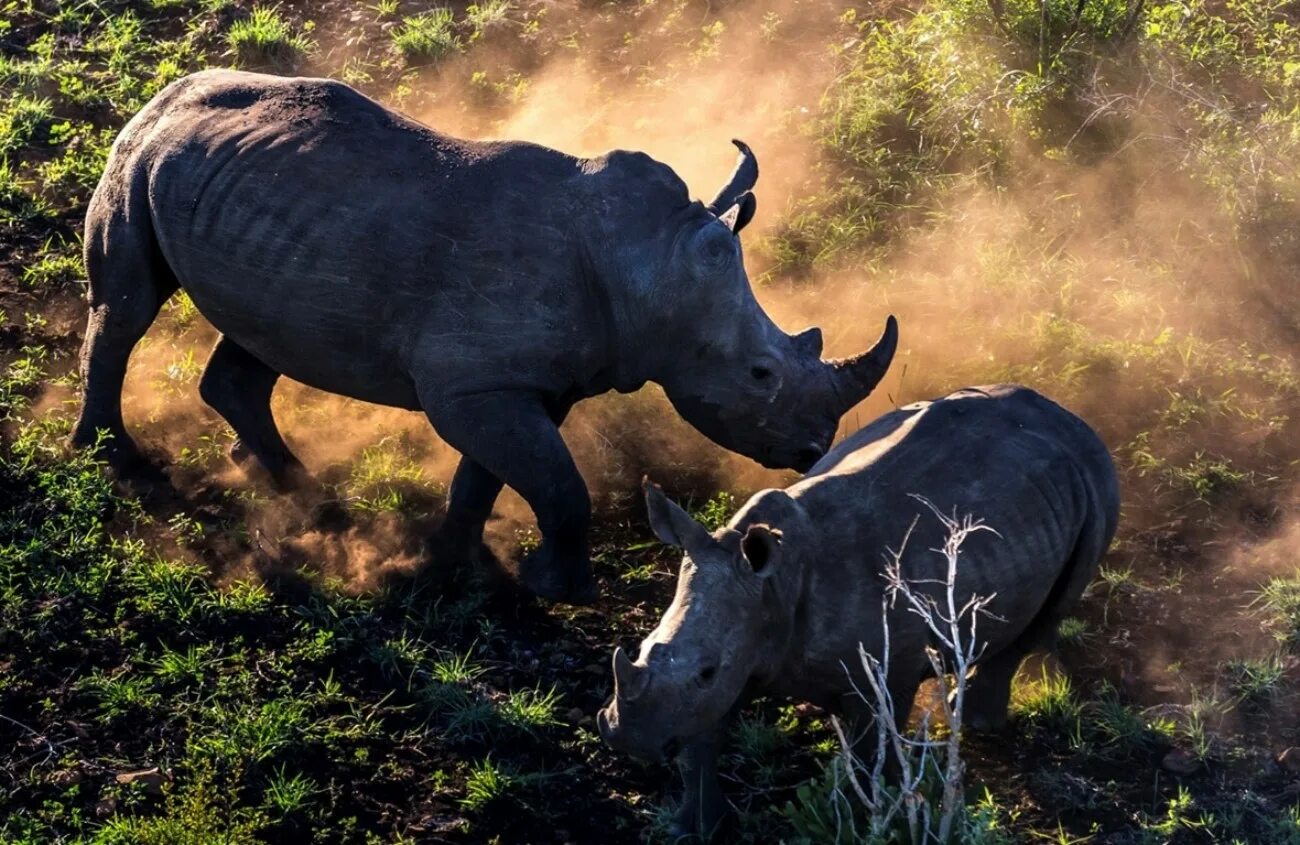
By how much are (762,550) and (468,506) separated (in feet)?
7.91

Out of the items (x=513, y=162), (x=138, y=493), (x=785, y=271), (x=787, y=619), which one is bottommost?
(x=138, y=493)

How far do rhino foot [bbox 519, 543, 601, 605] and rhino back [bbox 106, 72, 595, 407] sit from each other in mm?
789

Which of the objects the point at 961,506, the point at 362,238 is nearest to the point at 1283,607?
the point at 961,506

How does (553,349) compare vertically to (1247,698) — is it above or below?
above

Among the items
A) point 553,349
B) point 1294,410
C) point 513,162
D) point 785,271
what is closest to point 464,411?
point 553,349

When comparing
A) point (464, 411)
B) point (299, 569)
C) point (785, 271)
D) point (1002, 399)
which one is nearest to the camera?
point (1002, 399)

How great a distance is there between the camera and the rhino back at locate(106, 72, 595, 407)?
7609 millimetres

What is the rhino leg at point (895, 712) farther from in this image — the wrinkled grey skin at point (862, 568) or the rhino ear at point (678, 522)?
the rhino ear at point (678, 522)

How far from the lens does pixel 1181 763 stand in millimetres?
6855


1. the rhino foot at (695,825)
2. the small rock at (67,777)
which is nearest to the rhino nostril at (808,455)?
the rhino foot at (695,825)

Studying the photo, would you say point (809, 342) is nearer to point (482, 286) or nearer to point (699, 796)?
point (482, 286)

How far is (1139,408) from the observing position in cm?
901

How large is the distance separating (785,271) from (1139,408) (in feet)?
7.02

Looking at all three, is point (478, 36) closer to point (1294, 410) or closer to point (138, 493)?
point (138, 493)
